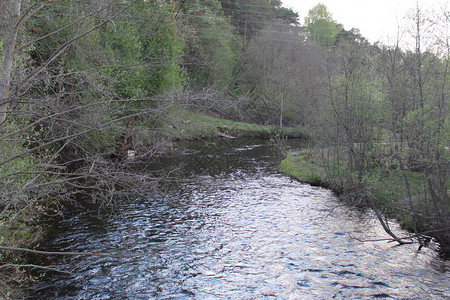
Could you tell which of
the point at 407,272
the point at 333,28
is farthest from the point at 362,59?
the point at 333,28

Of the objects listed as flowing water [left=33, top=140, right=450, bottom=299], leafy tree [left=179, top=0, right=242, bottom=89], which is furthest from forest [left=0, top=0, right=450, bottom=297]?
leafy tree [left=179, top=0, right=242, bottom=89]

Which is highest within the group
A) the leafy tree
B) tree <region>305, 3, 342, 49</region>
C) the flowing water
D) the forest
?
tree <region>305, 3, 342, 49</region>

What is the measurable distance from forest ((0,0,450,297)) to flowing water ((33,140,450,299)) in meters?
0.97

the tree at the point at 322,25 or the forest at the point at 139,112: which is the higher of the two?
the tree at the point at 322,25

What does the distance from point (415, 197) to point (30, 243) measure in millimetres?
12839

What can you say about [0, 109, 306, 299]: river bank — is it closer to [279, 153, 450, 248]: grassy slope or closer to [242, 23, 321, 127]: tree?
[242, 23, 321, 127]: tree

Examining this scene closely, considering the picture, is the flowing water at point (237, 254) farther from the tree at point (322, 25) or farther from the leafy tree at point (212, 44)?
the tree at point (322, 25)

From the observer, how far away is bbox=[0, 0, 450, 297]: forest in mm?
4930

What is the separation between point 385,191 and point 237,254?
20.3 feet

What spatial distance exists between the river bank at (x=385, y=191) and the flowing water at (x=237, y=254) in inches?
26.8

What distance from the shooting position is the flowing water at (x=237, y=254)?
8.42 metres

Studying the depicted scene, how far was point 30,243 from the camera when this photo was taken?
10.3 m

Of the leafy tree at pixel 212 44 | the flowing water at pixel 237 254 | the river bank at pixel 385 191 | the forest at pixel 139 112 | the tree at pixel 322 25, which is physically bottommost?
the flowing water at pixel 237 254

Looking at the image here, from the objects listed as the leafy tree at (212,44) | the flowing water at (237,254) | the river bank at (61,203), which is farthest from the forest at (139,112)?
the leafy tree at (212,44)
